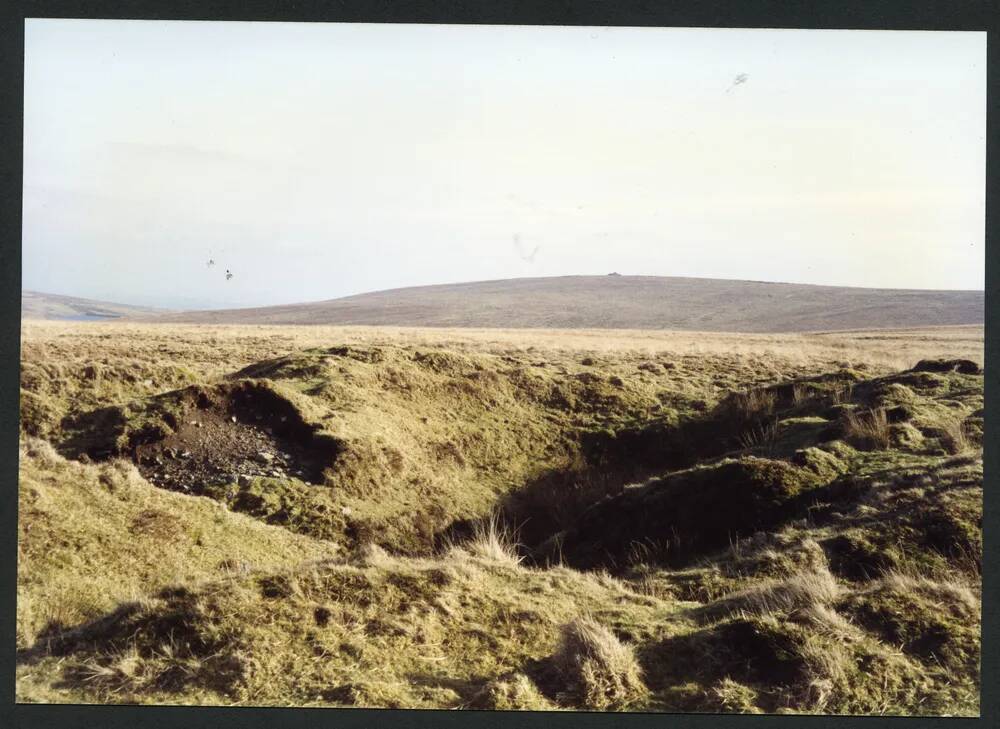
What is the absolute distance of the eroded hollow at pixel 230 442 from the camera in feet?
36.3

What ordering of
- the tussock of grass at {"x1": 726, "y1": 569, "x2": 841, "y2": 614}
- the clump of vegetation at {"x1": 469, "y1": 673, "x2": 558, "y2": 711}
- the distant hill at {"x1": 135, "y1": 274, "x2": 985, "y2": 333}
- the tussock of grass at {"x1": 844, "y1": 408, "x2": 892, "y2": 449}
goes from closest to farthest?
the clump of vegetation at {"x1": 469, "y1": 673, "x2": 558, "y2": 711} → the tussock of grass at {"x1": 726, "y1": 569, "x2": 841, "y2": 614} → the tussock of grass at {"x1": 844, "y1": 408, "x2": 892, "y2": 449} → the distant hill at {"x1": 135, "y1": 274, "x2": 985, "y2": 333}

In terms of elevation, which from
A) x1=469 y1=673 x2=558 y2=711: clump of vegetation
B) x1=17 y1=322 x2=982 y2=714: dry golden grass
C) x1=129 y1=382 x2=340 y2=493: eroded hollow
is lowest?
x1=469 y1=673 x2=558 y2=711: clump of vegetation

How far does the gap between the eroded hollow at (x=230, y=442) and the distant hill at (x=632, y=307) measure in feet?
176

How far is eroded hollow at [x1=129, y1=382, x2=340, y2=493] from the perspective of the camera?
11.1 metres

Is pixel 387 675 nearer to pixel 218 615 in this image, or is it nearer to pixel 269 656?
pixel 269 656

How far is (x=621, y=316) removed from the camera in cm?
8044

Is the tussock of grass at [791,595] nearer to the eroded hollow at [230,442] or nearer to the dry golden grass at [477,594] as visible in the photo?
the dry golden grass at [477,594]

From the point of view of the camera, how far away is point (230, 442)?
11.8 meters

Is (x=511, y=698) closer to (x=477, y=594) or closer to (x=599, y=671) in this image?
(x=599, y=671)

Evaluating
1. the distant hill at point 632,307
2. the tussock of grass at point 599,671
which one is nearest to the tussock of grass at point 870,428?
A: the tussock of grass at point 599,671

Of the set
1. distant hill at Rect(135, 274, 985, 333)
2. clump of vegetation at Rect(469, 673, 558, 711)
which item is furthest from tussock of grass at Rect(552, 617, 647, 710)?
distant hill at Rect(135, 274, 985, 333)

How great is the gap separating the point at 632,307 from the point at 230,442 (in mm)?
75684

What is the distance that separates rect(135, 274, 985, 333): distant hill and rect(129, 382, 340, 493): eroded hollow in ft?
176

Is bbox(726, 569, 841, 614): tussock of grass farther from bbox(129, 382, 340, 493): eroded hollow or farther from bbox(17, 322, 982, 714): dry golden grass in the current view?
bbox(129, 382, 340, 493): eroded hollow
